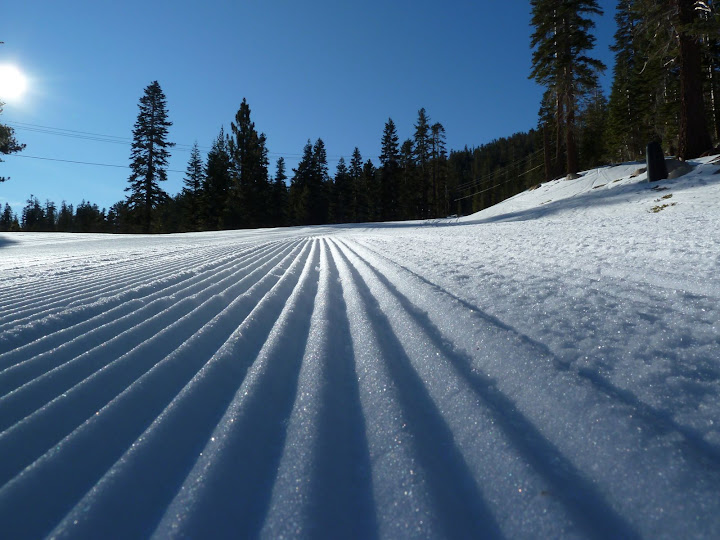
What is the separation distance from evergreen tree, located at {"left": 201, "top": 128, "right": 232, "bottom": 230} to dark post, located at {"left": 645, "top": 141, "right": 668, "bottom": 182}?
29.2m

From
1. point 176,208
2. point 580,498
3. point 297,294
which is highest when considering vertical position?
point 176,208

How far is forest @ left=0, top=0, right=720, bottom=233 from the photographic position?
9.51 m

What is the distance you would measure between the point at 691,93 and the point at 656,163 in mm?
2709

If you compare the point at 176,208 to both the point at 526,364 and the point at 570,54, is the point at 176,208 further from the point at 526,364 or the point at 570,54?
the point at 526,364

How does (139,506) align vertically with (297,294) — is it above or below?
below

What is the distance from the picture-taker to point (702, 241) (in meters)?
3.34

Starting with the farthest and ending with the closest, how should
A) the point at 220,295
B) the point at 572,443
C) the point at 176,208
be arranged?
the point at 176,208 → the point at 220,295 → the point at 572,443

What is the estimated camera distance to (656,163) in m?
8.35

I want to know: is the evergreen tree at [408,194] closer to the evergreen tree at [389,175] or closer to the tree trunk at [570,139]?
the evergreen tree at [389,175]

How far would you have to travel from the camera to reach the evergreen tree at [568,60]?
15859mm

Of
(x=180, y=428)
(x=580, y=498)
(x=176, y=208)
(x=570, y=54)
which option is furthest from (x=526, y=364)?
(x=176, y=208)

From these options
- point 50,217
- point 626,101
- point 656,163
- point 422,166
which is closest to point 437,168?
point 422,166

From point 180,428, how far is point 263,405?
256mm

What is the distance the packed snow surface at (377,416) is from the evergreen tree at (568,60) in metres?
17.0
